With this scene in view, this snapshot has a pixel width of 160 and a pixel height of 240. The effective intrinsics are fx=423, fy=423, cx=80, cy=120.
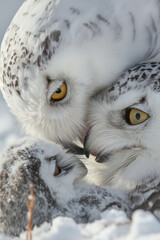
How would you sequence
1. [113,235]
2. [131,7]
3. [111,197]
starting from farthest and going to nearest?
[131,7], [111,197], [113,235]

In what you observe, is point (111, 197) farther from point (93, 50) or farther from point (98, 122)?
point (93, 50)

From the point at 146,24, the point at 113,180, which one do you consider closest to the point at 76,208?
the point at 113,180

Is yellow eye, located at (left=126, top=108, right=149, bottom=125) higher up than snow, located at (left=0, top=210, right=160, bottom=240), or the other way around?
snow, located at (left=0, top=210, right=160, bottom=240)

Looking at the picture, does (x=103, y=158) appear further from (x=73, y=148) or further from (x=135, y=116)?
(x=135, y=116)

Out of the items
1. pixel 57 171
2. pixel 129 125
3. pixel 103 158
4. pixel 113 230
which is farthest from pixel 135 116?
pixel 113 230

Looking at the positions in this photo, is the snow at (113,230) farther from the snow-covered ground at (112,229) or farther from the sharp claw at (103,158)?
the sharp claw at (103,158)

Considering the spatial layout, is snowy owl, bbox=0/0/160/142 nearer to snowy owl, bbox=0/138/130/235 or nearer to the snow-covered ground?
snowy owl, bbox=0/138/130/235

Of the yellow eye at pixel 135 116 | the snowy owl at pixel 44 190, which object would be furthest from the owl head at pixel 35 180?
the yellow eye at pixel 135 116

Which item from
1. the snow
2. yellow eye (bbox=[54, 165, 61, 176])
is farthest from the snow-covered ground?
yellow eye (bbox=[54, 165, 61, 176])
